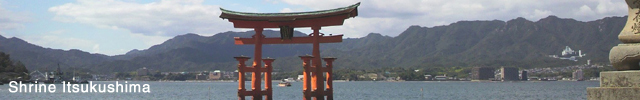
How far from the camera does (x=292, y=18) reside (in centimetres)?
2527

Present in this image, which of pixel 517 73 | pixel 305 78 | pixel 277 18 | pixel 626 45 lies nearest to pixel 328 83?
pixel 305 78

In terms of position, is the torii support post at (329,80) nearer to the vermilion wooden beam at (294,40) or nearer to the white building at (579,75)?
the vermilion wooden beam at (294,40)

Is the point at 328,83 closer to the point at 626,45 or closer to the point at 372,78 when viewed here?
the point at 626,45

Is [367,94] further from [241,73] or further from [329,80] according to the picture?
[241,73]

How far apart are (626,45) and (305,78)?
63.3ft

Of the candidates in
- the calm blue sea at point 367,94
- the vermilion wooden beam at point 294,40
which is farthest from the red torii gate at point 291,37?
the calm blue sea at point 367,94

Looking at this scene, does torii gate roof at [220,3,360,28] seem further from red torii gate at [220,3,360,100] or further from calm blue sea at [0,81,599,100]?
calm blue sea at [0,81,599,100]

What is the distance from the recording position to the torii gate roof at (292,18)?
2458 centimetres

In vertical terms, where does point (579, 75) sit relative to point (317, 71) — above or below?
below

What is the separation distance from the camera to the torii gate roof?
24.6 metres

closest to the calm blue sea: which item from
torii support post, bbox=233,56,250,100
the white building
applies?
torii support post, bbox=233,56,250,100

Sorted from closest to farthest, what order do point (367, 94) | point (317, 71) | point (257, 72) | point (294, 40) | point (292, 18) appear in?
point (292, 18) < point (317, 71) < point (257, 72) < point (294, 40) < point (367, 94)

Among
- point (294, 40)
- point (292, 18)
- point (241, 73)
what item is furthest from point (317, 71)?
point (241, 73)

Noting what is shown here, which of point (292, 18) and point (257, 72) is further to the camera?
point (257, 72)
